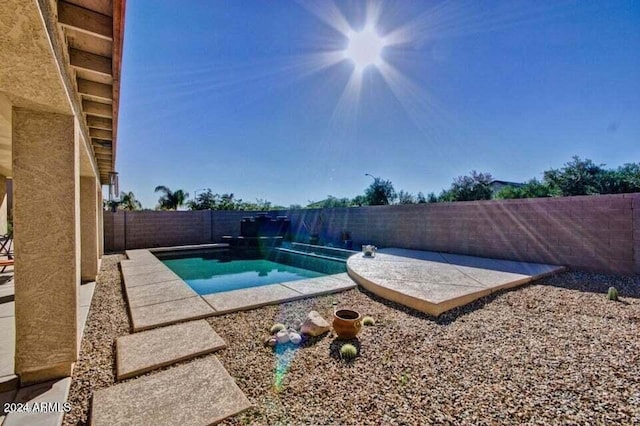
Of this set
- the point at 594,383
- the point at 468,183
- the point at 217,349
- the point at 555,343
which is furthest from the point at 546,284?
the point at 468,183

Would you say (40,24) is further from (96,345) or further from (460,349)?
(460,349)

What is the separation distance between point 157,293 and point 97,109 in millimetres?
3065

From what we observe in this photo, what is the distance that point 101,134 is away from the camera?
16.7 ft

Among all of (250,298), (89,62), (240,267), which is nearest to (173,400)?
(250,298)

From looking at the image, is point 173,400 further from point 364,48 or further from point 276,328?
Result: point 364,48

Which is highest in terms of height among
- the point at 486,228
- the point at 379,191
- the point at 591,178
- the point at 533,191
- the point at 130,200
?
the point at 591,178

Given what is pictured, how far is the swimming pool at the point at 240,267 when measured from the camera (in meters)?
7.16

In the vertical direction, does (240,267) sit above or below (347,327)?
below

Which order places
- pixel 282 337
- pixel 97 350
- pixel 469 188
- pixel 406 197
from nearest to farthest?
pixel 97 350
pixel 282 337
pixel 469 188
pixel 406 197

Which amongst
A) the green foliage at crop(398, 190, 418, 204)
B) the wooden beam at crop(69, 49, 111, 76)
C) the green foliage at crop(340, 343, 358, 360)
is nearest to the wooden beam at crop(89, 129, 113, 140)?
the wooden beam at crop(69, 49, 111, 76)

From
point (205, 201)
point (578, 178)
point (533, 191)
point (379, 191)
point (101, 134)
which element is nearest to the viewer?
point (101, 134)

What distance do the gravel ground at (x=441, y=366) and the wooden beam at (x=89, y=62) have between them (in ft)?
9.65

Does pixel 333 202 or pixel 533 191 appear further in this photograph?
pixel 333 202

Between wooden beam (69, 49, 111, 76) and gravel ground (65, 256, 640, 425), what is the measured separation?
116 inches
